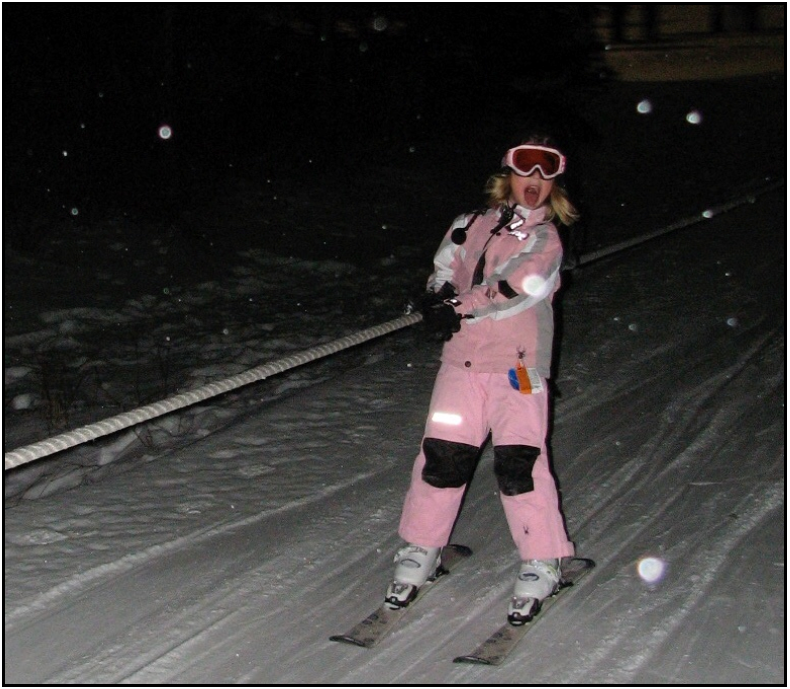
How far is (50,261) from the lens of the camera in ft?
32.2

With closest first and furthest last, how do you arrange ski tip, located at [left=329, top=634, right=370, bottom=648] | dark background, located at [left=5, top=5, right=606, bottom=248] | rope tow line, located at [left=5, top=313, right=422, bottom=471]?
1. ski tip, located at [left=329, top=634, right=370, bottom=648]
2. rope tow line, located at [left=5, top=313, right=422, bottom=471]
3. dark background, located at [left=5, top=5, right=606, bottom=248]

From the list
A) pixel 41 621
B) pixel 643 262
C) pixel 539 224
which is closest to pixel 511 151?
pixel 539 224

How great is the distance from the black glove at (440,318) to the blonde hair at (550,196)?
0.48m

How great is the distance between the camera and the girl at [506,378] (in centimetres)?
353

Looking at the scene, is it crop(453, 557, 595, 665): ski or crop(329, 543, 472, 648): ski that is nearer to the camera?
crop(453, 557, 595, 665): ski

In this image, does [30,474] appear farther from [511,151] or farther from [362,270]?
[362,270]

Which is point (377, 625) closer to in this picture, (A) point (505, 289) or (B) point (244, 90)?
(A) point (505, 289)

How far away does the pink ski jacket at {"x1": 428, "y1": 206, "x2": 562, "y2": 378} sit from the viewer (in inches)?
138

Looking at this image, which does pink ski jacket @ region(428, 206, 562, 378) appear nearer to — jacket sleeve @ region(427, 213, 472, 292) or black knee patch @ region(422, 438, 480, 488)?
jacket sleeve @ region(427, 213, 472, 292)

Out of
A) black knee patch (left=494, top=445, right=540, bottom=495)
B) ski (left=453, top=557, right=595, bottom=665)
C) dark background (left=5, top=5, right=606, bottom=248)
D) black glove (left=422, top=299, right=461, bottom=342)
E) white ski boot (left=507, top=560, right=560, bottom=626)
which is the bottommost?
ski (left=453, top=557, right=595, bottom=665)

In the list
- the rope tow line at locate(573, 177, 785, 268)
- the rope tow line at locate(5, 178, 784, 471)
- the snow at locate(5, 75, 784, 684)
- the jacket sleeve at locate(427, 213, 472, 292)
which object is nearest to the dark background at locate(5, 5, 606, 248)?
the snow at locate(5, 75, 784, 684)

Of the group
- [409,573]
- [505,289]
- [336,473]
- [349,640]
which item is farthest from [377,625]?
[336,473]

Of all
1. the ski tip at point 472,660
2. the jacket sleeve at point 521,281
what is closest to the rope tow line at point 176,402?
the jacket sleeve at point 521,281

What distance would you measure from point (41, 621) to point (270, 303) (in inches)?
221
